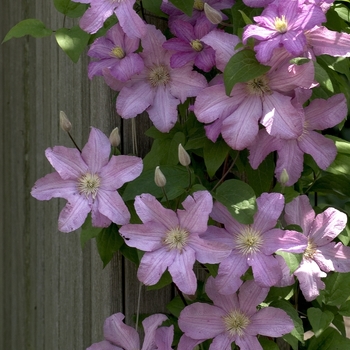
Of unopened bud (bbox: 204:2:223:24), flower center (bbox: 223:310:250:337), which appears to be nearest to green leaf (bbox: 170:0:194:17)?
unopened bud (bbox: 204:2:223:24)

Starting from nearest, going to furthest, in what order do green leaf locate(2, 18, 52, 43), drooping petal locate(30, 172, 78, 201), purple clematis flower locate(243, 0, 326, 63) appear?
purple clematis flower locate(243, 0, 326, 63) → drooping petal locate(30, 172, 78, 201) → green leaf locate(2, 18, 52, 43)

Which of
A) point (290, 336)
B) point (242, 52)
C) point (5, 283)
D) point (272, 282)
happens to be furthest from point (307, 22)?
point (5, 283)

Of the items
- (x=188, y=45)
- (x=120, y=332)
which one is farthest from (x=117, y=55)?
(x=120, y=332)

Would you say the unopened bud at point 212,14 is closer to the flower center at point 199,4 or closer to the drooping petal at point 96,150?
the flower center at point 199,4

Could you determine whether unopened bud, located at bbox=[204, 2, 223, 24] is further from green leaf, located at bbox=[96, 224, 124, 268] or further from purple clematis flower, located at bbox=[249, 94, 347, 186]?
green leaf, located at bbox=[96, 224, 124, 268]

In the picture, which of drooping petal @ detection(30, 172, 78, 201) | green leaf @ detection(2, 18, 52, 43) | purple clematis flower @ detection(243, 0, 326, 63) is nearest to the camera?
purple clematis flower @ detection(243, 0, 326, 63)
